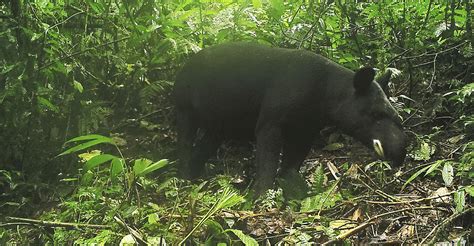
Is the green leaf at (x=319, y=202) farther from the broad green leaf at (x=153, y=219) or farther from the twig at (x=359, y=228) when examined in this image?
the broad green leaf at (x=153, y=219)

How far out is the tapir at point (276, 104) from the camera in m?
5.83

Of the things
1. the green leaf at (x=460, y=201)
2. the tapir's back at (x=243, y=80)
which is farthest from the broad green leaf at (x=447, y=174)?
the tapir's back at (x=243, y=80)

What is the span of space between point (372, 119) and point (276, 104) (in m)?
0.97

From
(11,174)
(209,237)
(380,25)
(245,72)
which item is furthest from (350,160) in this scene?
(11,174)

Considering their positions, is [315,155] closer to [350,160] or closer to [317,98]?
[350,160]

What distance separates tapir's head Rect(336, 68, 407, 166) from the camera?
557 centimetres

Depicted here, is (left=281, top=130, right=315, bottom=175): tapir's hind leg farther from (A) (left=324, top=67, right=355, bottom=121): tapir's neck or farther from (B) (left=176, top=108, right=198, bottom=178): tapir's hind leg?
(B) (left=176, top=108, right=198, bottom=178): tapir's hind leg

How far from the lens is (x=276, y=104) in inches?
232

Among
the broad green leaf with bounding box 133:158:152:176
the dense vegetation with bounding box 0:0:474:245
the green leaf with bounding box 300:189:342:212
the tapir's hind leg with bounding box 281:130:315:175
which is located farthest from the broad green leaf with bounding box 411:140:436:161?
the broad green leaf with bounding box 133:158:152:176

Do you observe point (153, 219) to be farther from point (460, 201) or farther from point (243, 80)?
point (243, 80)

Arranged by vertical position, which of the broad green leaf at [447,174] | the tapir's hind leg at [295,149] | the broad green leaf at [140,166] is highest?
the broad green leaf at [140,166]

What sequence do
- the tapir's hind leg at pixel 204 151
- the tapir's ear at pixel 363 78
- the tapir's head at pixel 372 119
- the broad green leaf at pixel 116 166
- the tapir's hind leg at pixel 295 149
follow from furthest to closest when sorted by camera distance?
the tapir's hind leg at pixel 204 151
the tapir's hind leg at pixel 295 149
the tapir's ear at pixel 363 78
the tapir's head at pixel 372 119
the broad green leaf at pixel 116 166

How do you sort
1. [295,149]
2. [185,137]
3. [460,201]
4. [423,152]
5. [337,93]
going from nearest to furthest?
[460,201] → [423,152] → [337,93] → [295,149] → [185,137]

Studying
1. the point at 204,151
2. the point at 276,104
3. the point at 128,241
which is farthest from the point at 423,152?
the point at 128,241
